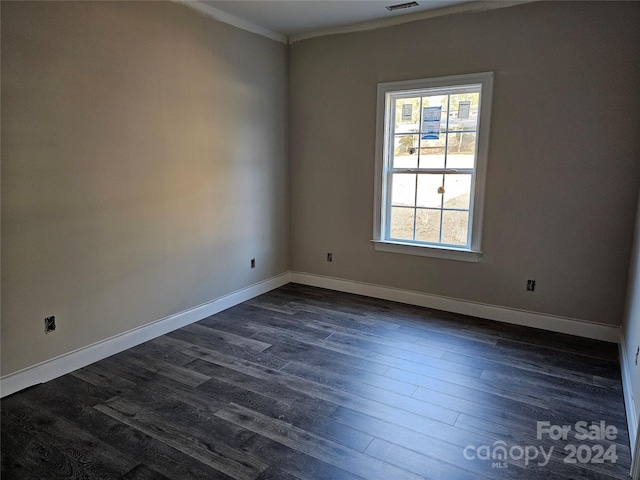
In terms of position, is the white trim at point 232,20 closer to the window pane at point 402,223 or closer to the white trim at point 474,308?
the window pane at point 402,223

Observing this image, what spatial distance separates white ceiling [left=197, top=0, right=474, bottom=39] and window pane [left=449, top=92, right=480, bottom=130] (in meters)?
0.75

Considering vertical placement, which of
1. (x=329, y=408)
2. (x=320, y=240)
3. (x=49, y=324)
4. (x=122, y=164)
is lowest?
(x=329, y=408)

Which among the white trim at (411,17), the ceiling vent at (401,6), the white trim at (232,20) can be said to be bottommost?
the white trim at (232,20)

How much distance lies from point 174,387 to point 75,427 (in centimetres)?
56

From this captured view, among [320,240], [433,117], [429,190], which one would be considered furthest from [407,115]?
[320,240]

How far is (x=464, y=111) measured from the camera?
3.69m

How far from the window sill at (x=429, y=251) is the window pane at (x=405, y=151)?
0.78 meters

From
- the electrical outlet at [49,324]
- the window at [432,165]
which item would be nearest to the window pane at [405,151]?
the window at [432,165]

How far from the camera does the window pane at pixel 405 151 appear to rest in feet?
13.0

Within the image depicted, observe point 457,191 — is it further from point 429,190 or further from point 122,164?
point 122,164

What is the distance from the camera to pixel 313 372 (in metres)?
2.81

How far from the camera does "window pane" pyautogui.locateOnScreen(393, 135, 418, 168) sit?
3975mm

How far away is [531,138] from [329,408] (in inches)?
103

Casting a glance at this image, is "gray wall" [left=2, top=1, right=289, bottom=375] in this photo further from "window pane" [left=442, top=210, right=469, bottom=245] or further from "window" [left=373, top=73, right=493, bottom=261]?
"window pane" [left=442, top=210, right=469, bottom=245]
